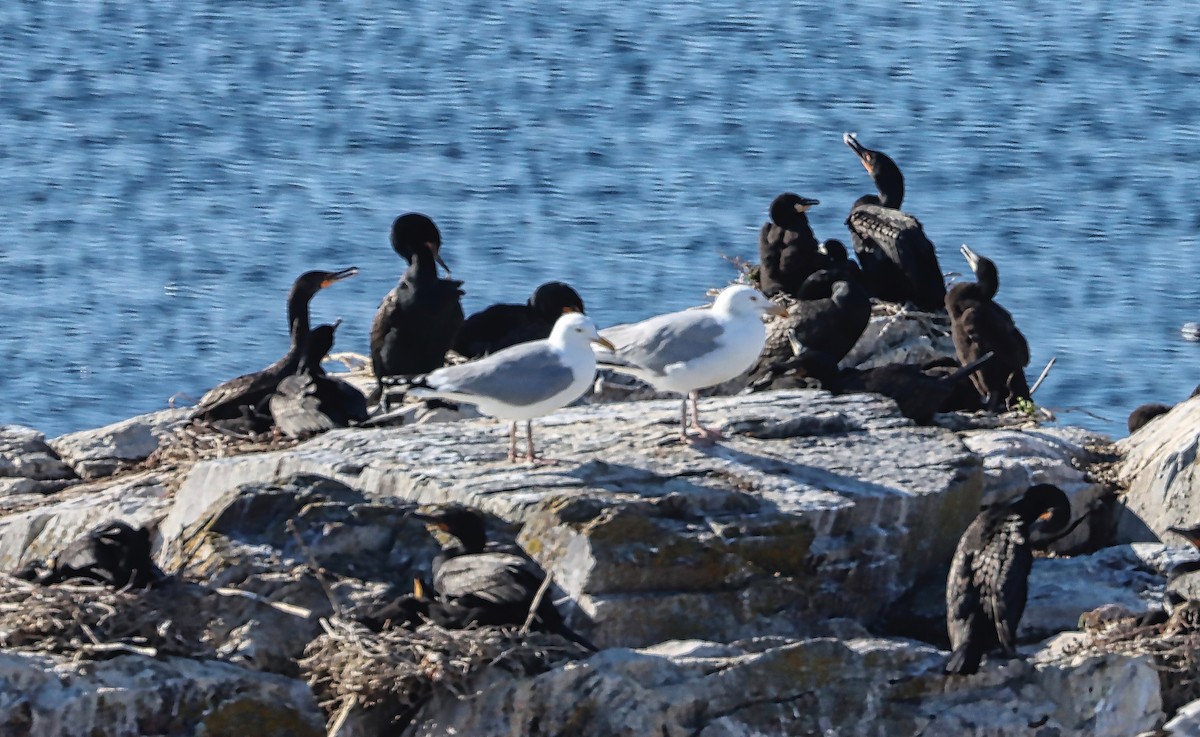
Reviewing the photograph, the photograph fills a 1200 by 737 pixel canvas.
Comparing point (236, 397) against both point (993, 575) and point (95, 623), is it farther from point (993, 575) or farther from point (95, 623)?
point (993, 575)

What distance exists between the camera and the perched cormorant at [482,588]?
9297 mm

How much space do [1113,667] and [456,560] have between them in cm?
259

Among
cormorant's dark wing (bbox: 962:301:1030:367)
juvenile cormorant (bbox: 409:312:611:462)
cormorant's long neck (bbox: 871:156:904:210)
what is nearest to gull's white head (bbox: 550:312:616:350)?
juvenile cormorant (bbox: 409:312:611:462)

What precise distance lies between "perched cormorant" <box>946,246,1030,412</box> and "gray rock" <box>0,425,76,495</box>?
5314 mm

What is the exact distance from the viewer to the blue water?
20.7 metres

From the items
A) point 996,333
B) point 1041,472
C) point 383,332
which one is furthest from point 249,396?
point 1041,472

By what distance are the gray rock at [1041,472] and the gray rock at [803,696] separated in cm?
221

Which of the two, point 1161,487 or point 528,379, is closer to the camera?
point 528,379

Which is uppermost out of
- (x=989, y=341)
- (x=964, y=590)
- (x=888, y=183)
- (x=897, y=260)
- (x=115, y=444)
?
(x=964, y=590)

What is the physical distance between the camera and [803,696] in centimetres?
926

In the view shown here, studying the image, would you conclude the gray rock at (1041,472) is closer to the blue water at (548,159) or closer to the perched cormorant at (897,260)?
the perched cormorant at (897,260)

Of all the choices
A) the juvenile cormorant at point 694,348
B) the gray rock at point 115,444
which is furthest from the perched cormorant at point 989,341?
the gray rock at point 115,444

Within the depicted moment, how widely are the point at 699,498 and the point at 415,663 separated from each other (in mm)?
1814

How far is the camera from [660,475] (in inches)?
416
